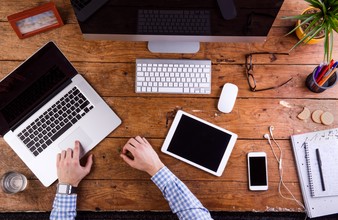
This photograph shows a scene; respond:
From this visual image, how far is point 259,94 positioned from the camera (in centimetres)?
122

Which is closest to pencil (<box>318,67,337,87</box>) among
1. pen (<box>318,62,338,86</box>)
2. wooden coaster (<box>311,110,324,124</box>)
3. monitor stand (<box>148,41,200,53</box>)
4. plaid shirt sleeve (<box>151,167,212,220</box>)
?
pen (<box>318,62,338,86</box>)

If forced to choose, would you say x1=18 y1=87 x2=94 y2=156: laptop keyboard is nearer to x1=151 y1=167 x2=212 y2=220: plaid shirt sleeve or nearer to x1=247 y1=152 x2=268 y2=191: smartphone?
x1=151 y1=167 x2=212 y2=220: plaid shirt sleeve

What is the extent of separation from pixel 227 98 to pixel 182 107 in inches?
6.8

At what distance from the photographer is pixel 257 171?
3.79 ft

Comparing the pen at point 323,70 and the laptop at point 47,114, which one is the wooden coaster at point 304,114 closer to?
the pen at point 323,70

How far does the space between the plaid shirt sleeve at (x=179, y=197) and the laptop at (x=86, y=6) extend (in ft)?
1.94

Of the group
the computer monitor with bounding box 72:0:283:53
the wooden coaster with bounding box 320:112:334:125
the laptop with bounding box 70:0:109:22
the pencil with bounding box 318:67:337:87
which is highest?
the laptop with bounding box 70:0:109:22

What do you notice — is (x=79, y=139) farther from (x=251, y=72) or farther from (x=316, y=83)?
(x=316, y=83)

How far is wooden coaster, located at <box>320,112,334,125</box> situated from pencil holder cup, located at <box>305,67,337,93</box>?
9cm

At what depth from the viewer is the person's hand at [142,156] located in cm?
113

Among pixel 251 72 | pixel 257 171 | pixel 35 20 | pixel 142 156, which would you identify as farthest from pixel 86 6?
pixel 257 171

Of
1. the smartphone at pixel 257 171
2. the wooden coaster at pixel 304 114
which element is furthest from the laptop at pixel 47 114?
the wooden coaster at pixel 304 114

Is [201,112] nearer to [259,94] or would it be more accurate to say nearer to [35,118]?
[259,94]

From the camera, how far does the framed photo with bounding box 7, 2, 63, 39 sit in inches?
46.1
